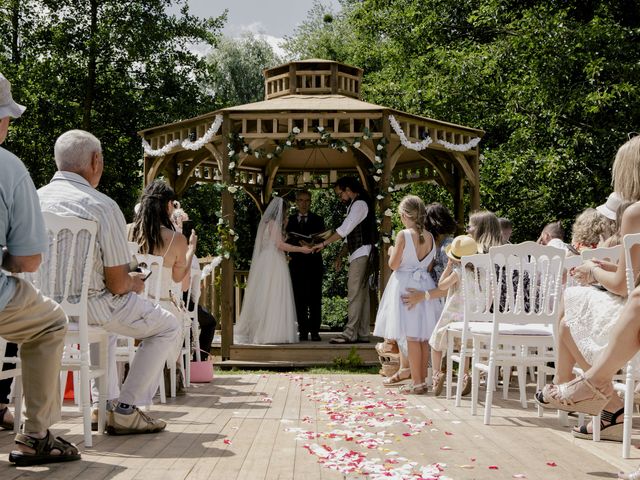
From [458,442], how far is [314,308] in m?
6.91

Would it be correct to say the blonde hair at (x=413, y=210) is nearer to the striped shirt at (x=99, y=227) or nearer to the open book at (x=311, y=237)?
the striped shirt at (x=99, y=227)

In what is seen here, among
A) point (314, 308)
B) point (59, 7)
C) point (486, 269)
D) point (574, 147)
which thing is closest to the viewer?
point (486, 269)

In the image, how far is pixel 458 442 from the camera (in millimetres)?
4836

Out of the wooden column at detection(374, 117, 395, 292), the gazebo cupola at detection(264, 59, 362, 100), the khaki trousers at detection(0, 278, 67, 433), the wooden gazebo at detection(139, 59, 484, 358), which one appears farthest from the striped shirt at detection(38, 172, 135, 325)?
the gazebo cupola at detection(264, 59, 362, 100)

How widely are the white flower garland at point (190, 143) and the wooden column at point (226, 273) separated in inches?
4.1

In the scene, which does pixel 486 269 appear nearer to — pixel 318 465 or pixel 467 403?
pixel 467 403

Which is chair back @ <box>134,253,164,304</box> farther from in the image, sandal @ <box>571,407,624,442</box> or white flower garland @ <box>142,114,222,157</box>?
white flower garland @ <box>142,114,222,157</box>

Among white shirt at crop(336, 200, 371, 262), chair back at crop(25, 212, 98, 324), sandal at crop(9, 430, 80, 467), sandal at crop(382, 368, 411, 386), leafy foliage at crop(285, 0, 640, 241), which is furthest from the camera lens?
leafy foliage at crop(285, 0, 640, 241)

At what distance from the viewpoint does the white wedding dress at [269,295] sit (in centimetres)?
1073

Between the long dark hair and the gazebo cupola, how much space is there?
5980 millimetres

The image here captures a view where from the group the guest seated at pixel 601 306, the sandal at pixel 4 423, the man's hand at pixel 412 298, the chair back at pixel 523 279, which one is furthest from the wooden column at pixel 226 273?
the guest seated at pixel 601 306

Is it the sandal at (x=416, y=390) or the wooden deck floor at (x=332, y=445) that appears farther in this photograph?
the sandal at (x=416, y=390)

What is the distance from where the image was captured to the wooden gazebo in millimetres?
10469


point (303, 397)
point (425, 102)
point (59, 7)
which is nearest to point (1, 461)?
point (303, 397)
